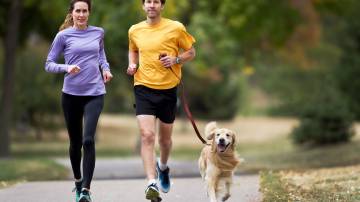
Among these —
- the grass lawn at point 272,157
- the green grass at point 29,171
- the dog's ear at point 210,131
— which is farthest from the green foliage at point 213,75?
the dog's ear at point 210,131

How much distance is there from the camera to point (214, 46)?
83.2 feet

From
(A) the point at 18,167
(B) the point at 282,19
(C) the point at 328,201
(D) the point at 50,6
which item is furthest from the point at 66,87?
(B) the point at 282,19

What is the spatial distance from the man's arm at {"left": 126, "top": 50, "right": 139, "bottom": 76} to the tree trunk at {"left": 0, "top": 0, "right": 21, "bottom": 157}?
17.0 metres

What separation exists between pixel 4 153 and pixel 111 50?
465cm

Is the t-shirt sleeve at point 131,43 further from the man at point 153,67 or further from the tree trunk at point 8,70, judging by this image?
the tree trunk at point 8,70

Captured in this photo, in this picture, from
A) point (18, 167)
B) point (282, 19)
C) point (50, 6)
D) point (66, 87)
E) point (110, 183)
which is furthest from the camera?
point (282, 19)

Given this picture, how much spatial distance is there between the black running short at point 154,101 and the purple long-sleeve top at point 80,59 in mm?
426

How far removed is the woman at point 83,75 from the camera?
8.66 metres

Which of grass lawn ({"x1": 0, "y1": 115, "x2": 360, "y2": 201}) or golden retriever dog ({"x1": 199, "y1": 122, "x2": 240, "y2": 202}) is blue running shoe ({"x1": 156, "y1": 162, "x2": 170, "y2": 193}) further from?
grass lawn ({"x1": 0, "y1": 115, "x2": 360, "y2": 201})

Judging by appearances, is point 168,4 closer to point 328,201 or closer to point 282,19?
point 282,19

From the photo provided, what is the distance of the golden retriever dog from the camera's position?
28.0 feet

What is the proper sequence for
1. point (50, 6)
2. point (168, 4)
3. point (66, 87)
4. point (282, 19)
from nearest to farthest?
point (66, 87) < point (168, 4) < point (50, 6) < point (282, 19)

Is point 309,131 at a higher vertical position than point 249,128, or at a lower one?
lower

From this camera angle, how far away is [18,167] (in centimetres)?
1572
